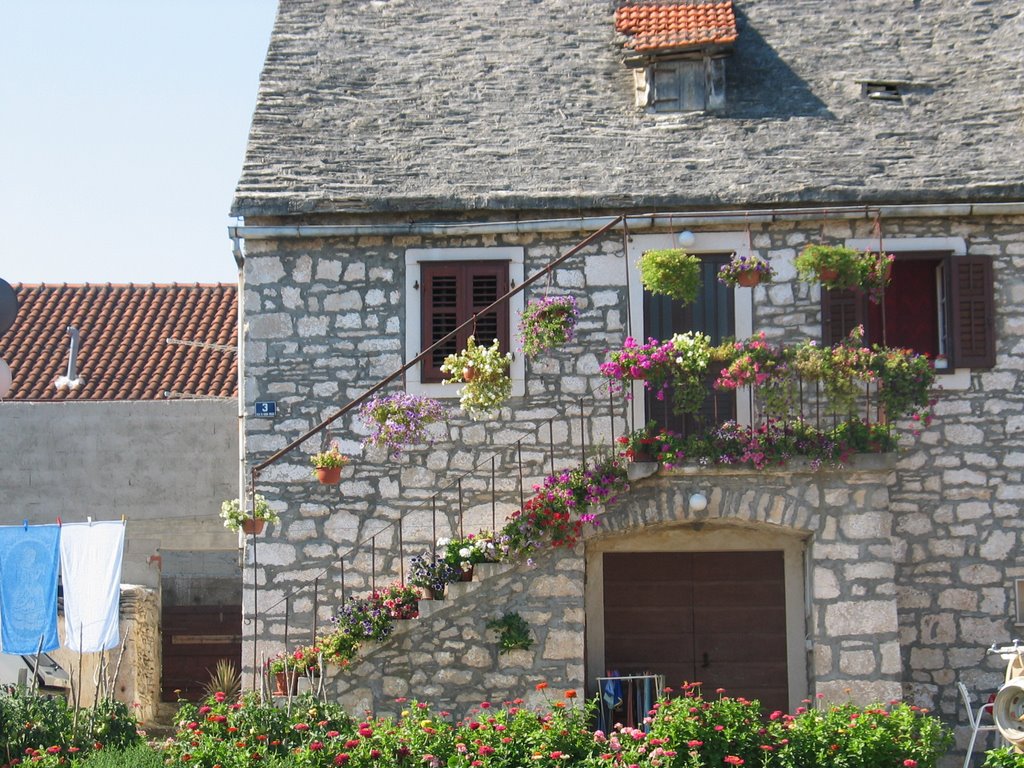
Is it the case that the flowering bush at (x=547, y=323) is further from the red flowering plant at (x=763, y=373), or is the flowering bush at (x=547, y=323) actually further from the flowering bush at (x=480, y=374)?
the red flowering plant at (x=763, y=373)

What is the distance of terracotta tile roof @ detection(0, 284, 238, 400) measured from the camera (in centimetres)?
1855

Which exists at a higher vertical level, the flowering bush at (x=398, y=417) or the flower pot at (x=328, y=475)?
the flowering bush at (x=398, y=417)

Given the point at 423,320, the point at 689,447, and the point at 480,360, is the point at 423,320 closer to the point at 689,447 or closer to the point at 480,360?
the point at 480,360

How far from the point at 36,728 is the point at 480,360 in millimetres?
4484

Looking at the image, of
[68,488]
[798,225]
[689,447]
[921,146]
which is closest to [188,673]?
[68,488]

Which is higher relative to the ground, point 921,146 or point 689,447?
point 921,146

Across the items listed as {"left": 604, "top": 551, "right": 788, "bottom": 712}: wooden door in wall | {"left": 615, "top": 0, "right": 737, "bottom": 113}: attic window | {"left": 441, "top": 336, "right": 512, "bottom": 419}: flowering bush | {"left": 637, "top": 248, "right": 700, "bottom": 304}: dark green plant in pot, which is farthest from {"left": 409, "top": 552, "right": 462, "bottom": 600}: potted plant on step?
{"left": 615, "top": 0, "right": 737, "bottom": 113}: attic window

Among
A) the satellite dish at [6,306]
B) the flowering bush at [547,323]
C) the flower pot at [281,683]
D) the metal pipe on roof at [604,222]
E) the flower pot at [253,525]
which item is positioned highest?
the metal pipe on roof at [604,222]

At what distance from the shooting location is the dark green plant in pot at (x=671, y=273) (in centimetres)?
1162

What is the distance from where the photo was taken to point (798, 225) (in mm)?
12648

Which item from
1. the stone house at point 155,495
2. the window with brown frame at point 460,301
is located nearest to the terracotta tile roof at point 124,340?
the stone house at point 155,495

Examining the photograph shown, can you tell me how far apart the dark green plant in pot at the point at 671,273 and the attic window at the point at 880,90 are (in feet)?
10.8

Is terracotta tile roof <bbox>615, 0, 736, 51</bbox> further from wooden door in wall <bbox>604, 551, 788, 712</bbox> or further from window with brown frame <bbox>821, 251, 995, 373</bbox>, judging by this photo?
wooden door in wall <bbox>604, 551, 788, 712</bbox>

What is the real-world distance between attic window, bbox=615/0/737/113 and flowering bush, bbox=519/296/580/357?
2805mm
